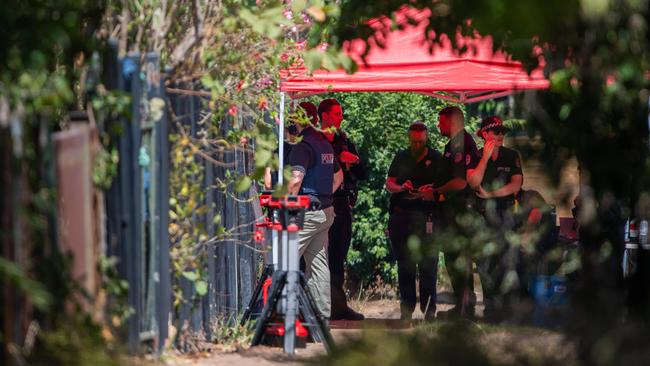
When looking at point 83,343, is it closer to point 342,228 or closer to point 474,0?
point 474,0

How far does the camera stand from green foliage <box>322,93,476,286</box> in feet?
43.7

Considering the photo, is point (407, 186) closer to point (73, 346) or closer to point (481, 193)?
point (481, 193)

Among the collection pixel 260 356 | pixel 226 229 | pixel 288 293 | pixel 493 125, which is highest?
pixel 493 125

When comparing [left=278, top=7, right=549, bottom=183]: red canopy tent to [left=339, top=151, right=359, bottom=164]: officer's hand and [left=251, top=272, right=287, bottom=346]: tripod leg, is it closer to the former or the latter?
[left=339, top=151, right=359, bottom=164]: officer's hand

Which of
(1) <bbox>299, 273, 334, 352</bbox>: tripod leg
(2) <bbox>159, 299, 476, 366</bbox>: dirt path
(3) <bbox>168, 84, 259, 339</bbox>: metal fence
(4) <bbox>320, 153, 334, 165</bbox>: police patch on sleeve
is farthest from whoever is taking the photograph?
(4) <bbox>320, 153, 334, 165</bbox>: police patch on sleeve

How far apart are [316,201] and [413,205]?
1.42 m

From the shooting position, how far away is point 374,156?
1339 centimetres

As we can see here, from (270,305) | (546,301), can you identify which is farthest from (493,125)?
(546,301)

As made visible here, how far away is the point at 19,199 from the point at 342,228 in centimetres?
676

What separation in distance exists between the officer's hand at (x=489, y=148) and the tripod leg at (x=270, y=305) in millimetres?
3342

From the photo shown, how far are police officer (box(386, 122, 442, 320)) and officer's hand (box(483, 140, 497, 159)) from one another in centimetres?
43

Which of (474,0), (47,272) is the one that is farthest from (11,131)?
(474,0)

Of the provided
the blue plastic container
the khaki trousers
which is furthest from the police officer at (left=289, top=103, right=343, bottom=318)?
the blue plastic container

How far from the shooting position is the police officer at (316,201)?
10.3 metres
